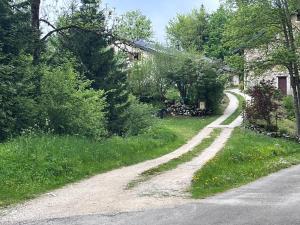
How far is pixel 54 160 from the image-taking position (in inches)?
575

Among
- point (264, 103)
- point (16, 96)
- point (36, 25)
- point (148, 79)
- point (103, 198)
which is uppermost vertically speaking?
point (36, 25)

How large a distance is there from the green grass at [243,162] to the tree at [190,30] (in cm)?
6789

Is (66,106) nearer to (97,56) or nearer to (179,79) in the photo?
(97,56)

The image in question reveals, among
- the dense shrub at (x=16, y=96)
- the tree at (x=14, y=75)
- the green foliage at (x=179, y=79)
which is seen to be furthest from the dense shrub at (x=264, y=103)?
the dense shrub at (x=16, y=96)

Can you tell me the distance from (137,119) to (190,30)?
7557 cm

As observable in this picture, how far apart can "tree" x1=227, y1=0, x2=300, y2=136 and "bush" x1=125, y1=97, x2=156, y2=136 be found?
9209mm

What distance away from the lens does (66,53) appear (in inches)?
914

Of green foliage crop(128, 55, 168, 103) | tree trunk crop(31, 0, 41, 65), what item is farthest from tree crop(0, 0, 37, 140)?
green foliage crop(128, 55, 168, 103)

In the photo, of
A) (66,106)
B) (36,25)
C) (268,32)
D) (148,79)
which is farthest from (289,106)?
(66,106)

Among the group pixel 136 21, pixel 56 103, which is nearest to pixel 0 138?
pixel 56 103

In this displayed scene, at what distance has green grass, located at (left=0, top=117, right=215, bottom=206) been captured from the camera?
12562 millimetres

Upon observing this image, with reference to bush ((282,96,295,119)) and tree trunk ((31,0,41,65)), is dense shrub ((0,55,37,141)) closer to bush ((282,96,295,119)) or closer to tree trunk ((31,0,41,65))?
tree trunk ((31,0,41,65))

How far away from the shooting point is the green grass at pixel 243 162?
14.6 m

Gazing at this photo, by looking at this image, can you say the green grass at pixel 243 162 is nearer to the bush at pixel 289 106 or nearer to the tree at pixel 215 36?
the bush at pixel 289 106
